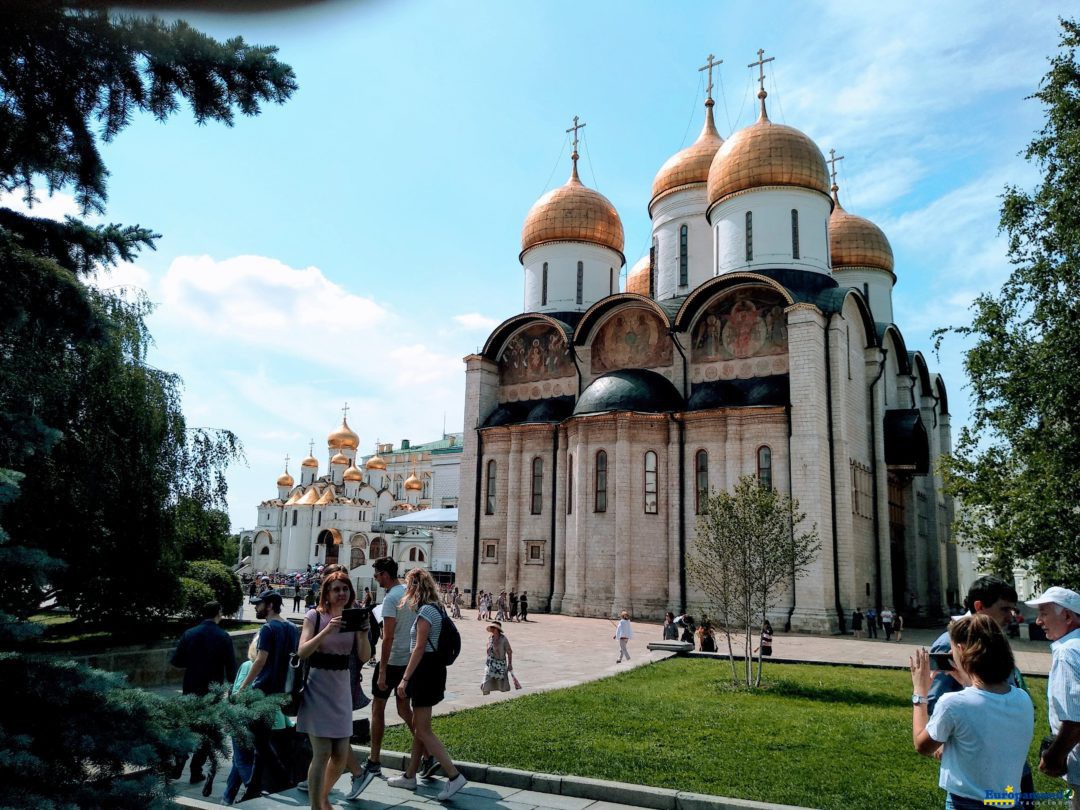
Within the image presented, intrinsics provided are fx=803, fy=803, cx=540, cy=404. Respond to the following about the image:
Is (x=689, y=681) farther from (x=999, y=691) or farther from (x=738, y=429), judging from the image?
(x=738, y=429)

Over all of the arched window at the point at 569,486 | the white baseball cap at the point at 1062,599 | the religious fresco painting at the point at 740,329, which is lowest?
the white baseball cap at the point at 1062,599

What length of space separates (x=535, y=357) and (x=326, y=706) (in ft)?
81.1

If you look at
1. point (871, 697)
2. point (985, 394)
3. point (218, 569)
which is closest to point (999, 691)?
point (871, 697)

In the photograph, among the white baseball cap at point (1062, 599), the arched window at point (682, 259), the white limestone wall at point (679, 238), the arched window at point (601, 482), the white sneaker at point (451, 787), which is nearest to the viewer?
the white baseball cap at point (1062, 599)

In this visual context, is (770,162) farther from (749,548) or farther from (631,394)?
(749,548)

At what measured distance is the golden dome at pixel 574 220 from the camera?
30.8 meters

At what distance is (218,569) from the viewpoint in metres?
16.6

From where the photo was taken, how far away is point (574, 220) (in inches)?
1212

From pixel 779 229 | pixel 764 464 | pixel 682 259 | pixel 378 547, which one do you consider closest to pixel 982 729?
pixel 764 464

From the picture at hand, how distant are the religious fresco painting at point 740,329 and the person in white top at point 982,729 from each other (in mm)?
21643

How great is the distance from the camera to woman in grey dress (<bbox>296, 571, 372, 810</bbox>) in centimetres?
500

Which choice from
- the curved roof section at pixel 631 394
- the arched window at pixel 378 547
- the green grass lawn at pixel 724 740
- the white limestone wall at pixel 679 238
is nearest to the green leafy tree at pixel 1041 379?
the green grass lawn at pixel 724 740

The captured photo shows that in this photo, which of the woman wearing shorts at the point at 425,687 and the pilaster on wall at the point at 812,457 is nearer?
the woman wearing shorts at the point at 425,687

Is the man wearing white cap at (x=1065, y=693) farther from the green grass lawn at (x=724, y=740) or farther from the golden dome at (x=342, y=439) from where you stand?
the golden dome at (x=342, y=439)
